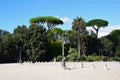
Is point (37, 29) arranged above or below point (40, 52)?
above

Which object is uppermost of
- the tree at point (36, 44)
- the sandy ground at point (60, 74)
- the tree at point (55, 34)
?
the tree at point (55, 34)

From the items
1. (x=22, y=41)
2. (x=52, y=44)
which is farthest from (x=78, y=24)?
(x=22, y=41)

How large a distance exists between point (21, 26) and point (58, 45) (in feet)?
37.0

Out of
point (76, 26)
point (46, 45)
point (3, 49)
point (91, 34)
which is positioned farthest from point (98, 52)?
point (3, 49)

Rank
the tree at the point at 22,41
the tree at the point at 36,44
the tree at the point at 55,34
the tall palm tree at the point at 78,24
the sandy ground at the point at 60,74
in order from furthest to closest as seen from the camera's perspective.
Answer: the tree at the point at 55,34 < the tall palm tree at the point at 78,24 < the tree at the point at 22,41 < the tree at the point at 36,44 < the sandy ground at the point at 60,74

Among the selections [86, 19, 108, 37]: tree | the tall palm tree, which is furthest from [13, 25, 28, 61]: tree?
[86, 19, 108, 37]: tree

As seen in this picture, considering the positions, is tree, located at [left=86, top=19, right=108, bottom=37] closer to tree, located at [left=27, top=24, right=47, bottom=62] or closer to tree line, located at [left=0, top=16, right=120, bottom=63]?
tree line, located at [left=0, top=16, right=120, bottom=63]

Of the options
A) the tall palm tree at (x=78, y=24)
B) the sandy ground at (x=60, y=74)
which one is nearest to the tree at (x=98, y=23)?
the tall palm tree at (x=78, y=24)

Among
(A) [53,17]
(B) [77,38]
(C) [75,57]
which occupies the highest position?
(A) [53,17]

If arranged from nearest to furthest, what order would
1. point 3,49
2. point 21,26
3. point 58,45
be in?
point 3,49
point 21,26
point 58,45

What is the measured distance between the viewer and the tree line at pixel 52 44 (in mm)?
68875

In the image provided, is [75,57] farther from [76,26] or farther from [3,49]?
[3,49]

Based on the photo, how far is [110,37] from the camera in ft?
291

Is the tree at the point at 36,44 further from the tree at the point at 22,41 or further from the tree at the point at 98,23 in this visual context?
the tree at the point at 98,23
